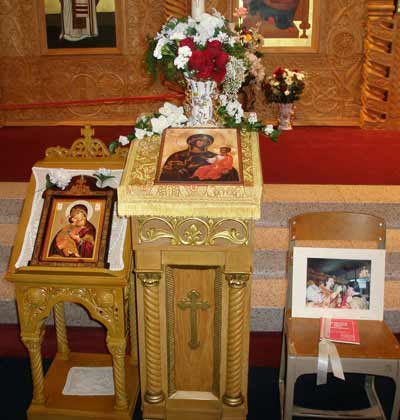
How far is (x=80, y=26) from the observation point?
7680mm

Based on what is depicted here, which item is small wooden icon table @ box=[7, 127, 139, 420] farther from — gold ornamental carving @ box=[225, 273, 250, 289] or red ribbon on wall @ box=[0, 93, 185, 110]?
red ribbon on wall @ box=[0, 93, 185, 110]

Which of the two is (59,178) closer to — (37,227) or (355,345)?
(37,227)

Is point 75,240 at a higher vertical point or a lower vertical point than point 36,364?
higher

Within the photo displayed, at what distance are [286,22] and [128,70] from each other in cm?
230

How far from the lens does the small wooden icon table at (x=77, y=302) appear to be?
2.49 meters

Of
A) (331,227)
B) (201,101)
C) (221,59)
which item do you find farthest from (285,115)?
(221,59)

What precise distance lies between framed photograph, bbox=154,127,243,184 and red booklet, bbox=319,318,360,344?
946mm

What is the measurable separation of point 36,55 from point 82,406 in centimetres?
618

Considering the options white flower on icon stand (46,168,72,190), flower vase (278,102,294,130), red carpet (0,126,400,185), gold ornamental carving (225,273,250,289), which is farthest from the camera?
flower vase (278,102,294,130)

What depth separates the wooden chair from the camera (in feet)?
8.26

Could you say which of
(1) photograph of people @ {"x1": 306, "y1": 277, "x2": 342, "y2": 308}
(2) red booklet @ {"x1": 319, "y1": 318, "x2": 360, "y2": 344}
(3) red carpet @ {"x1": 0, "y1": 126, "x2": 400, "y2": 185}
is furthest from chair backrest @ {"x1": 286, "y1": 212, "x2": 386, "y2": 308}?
(3) red carpet @ {"x1": 0, "y1": 126, "x2": 400, "y2": 185}

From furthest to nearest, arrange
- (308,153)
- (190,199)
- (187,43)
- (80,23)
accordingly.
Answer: (80,23)
(308,153)
(187,43)
(190,199)

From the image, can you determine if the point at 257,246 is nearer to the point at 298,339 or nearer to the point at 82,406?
the point at 298,339

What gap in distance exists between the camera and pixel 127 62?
7832mm
